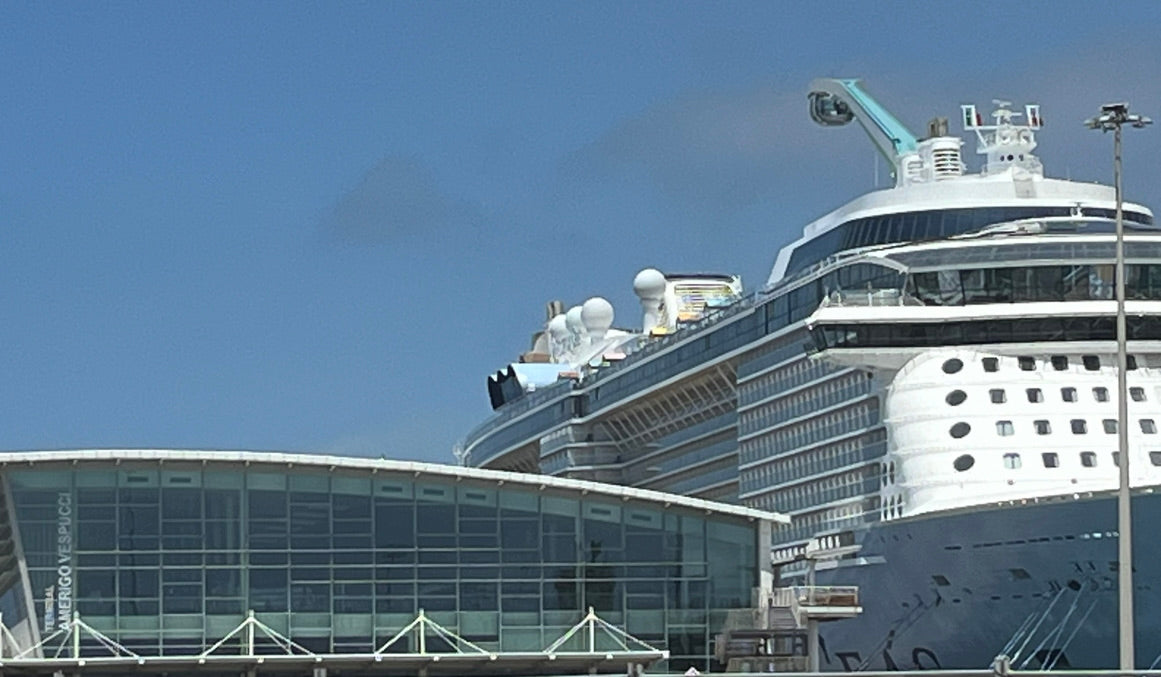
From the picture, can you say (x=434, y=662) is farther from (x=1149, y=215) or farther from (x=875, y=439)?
(x=1149, y=215)

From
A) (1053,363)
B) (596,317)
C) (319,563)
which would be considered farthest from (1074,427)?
(596,317)

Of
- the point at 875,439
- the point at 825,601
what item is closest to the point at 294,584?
the point at 825,601

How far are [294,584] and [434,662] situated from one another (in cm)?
298

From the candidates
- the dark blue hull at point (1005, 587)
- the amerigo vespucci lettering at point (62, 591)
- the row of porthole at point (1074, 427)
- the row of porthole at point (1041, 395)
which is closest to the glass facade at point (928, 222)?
the row of porthole at point (1041, 395)

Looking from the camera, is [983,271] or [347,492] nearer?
[347,492]

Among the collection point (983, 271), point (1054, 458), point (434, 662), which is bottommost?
point (434, 662)

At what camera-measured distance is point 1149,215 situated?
266 ft

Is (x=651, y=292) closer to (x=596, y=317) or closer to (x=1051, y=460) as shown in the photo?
(x=596, y=317)

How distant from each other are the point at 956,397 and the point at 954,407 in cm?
27

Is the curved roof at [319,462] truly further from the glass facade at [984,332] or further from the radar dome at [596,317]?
the radar dome at [596,317]

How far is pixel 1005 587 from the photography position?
216ft

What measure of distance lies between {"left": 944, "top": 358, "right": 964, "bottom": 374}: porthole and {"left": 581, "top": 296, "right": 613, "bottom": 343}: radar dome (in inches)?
1830

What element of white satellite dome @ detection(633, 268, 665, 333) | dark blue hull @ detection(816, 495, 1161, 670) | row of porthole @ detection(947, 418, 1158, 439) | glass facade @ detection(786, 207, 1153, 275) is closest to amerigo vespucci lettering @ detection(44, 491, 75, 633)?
dark blue hull @ detection(816, 495, 1161, 670)

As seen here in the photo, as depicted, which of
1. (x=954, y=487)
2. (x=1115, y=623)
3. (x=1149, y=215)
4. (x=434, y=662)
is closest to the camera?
(x=434, y=662)
